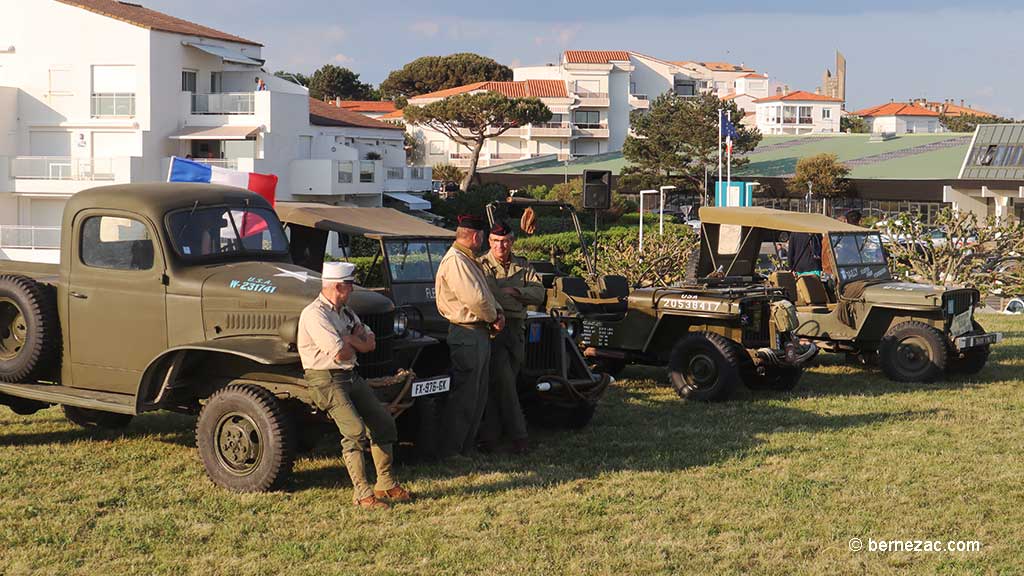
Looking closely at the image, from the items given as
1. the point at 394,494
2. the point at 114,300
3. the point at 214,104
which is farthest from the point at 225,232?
the point at 214,104

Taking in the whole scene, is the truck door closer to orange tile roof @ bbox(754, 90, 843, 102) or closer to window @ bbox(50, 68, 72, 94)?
window @ bbox(50, 68, 72, 94)

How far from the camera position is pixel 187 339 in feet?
28.1

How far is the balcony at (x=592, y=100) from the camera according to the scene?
270 ft

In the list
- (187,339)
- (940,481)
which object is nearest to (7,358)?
(187,339)

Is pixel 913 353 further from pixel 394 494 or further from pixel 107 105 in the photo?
pixel 107 105

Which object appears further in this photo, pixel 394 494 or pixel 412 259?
pixel 412 259

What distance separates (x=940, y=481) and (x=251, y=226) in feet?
17.9

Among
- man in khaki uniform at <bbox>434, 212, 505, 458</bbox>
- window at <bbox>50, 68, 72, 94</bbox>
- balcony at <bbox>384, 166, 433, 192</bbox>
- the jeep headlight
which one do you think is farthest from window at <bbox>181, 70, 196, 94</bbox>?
man in khaki uniform at <bbox>434, 212, 505, 458</bbox>

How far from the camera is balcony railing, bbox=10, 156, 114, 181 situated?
3922 cm

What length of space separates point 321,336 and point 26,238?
1237 inches

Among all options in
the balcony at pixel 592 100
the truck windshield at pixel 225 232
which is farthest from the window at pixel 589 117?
the truck windshield at pixel 225 232

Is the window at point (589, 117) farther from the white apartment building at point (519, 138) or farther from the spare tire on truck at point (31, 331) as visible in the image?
the spare tire on truck at point (31, 331)

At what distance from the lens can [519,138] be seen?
79.1 meters

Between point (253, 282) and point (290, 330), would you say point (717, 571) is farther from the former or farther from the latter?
point (253, 282)
